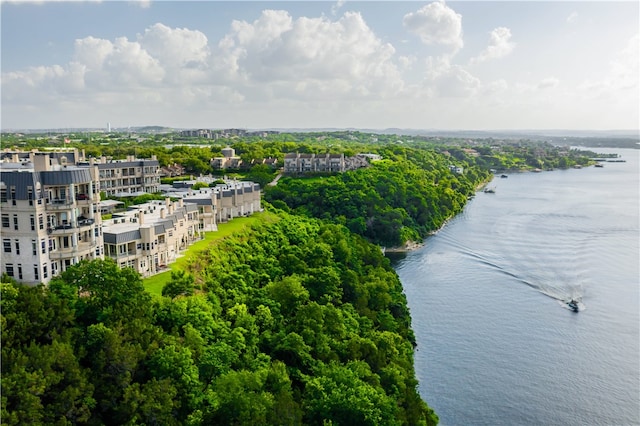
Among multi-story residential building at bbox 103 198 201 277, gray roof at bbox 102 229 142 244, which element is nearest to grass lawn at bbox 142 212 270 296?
multi-story residential building at bbox 103 198 201 277

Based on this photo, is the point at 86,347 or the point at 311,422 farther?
the point at 311,422

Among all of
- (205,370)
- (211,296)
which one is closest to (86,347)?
(205,370)

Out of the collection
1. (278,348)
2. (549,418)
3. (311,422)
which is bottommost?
(549,418)

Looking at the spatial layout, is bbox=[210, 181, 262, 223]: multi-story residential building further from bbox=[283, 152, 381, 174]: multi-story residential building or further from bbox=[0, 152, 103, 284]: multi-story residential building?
bbox=[283, 152, 381, 174]: multi-story residential building

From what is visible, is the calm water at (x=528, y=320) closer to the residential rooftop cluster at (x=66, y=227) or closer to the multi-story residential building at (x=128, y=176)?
the residential rooftop cluster at (x=66, y=227)

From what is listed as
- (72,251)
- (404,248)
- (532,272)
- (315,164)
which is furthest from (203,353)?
(315,164)

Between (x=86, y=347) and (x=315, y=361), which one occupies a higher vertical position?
(x=86, y=347)

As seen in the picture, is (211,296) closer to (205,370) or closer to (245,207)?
(205,370)
